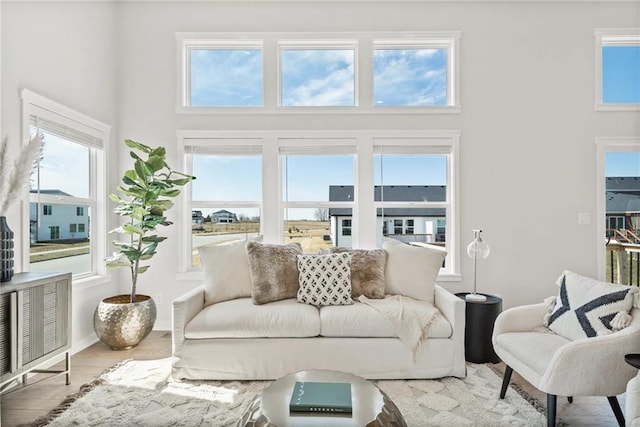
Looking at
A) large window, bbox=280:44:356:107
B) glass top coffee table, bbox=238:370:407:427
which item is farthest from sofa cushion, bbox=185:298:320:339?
large window, bbox=280:44:356:107

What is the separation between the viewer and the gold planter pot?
304 cm

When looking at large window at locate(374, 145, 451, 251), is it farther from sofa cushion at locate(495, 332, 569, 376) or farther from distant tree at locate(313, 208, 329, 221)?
sofa cushion at locate(495, 332, 569, 376)

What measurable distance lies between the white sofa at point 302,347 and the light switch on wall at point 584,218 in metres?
2.16

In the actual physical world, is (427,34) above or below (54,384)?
above

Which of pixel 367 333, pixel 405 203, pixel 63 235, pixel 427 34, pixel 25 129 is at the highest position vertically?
pixel 427 34

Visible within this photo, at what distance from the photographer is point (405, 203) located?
389 cm

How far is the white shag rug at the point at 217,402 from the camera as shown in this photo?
2.08 metres

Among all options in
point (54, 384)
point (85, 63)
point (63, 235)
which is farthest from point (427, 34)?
point (54, 384)

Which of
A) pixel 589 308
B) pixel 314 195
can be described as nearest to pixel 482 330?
pixel 589 308

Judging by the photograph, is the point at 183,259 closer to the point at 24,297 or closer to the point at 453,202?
the point at 24,297

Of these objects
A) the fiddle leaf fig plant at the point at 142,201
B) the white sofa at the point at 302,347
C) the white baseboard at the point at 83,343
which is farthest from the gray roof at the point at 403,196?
the white baseboard at the point at 83,343

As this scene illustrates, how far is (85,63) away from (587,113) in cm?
509

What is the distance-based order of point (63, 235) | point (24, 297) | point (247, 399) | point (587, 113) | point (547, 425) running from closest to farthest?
point (547, 425), point (24, 297), point (247, 399), point (63, 235), point (587, 113)

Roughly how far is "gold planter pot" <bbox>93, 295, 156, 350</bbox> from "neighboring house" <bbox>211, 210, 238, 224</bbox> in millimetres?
1154
